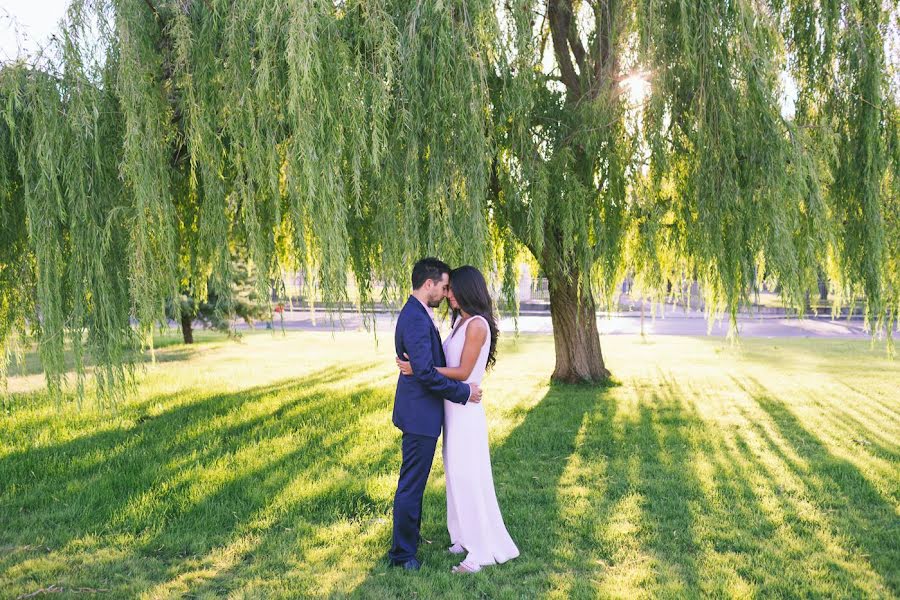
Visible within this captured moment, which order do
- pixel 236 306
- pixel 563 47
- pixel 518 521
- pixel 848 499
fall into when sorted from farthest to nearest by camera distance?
pixel 236 306 < pixel 563 47 < pixel 848 499 < pixel 518 521

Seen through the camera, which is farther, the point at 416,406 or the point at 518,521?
the point at 518,521

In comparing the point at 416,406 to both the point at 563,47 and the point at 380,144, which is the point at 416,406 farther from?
the point at 563,47

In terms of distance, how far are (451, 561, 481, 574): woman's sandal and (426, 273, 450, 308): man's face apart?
4.74 feet

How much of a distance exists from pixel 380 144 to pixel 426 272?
851mm

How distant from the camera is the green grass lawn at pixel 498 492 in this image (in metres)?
3.46

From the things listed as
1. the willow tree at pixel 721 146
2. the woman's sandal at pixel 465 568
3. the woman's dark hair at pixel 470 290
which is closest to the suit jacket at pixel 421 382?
the woman's dark hair at pixel 470 290

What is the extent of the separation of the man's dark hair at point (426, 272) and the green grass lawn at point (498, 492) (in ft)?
5.26

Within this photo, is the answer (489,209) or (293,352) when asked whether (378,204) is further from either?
(293,352)

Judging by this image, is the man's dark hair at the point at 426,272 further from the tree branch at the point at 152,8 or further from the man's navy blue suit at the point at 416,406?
the tree branch at the point at 152,8

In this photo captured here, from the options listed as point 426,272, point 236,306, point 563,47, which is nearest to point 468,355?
point 426,272

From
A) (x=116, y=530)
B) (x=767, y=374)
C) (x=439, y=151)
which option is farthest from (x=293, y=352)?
(x=439, y=151)

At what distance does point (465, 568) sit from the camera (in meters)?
3.52

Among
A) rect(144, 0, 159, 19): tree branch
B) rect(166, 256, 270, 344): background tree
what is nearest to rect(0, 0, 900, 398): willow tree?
rect(144, 0, 159, 19): tree branch

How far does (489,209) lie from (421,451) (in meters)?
2.09
